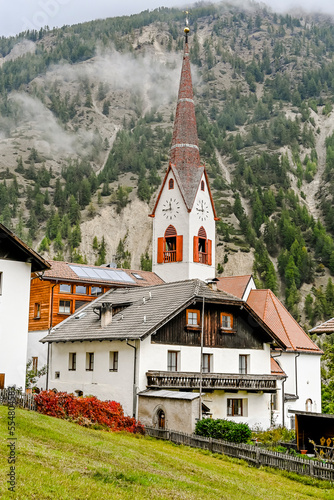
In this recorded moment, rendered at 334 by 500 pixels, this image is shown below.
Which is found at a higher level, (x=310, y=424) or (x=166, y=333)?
(x=166, y=333)

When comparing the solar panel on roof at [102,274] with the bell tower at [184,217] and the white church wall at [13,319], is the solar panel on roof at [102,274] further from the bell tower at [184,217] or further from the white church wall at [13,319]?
the white church wall at [13,319]

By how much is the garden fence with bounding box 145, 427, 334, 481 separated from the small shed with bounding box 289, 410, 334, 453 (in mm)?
4201

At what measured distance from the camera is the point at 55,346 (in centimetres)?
4025

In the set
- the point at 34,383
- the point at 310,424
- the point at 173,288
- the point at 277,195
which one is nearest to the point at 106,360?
the point at 173,288

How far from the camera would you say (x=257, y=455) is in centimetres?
2245

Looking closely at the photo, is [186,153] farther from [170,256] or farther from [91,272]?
[91,272]

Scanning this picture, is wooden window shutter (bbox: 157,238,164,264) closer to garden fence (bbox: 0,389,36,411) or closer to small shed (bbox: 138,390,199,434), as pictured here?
small shed (bbox: 138,390,199,434)

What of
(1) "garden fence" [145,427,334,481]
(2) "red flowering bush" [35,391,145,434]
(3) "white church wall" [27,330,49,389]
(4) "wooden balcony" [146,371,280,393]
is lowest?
(1) "garden fence" [145,427,334,481]

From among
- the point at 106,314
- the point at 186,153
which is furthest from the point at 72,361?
the point at 186,153

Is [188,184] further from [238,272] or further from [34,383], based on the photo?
[238,272]

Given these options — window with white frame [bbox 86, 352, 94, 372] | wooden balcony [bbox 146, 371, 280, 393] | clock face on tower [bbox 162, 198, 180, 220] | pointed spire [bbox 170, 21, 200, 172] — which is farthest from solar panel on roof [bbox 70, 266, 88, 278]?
wooden balcony [bbox 146, 371, 280, 393]

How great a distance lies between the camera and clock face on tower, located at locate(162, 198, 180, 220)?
60.5 m

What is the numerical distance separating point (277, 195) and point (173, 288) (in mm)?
133258

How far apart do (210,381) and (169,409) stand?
4744mm
